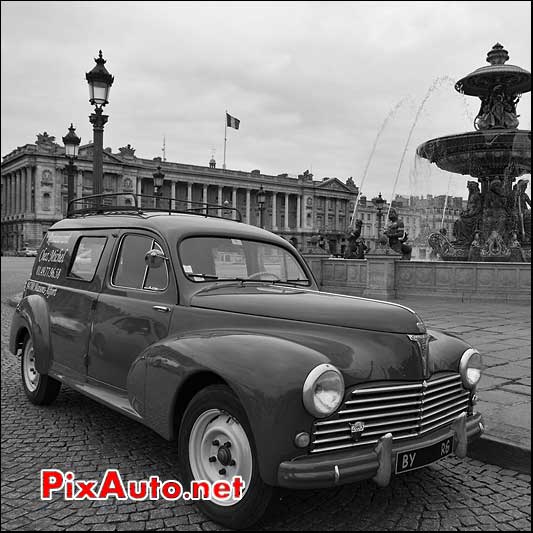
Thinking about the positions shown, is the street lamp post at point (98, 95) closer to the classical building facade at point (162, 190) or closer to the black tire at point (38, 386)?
the black tire at point (38, 386)

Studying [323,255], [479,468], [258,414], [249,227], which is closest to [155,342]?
[258,414]

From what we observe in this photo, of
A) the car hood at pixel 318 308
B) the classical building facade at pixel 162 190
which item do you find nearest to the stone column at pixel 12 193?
the classical building facade at pixel 162 190

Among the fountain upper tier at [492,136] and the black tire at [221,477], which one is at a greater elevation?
the fountain upper tier at [492,136]

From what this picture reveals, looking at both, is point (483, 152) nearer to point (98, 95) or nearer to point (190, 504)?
point (98, 95)

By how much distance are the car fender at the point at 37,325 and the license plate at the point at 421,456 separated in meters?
3.44

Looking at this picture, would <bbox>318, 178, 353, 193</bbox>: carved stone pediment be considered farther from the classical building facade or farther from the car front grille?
the car front grille

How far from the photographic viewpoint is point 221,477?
10.5 ft

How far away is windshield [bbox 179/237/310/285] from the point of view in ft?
13.6


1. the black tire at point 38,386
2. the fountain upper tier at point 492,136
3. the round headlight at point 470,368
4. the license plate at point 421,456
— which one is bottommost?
the black tire at point 38,386

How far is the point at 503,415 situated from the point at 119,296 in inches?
132

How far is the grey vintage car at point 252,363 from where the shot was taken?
288 cm

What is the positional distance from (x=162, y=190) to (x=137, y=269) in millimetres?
101743

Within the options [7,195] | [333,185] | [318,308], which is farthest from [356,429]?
[333,185]

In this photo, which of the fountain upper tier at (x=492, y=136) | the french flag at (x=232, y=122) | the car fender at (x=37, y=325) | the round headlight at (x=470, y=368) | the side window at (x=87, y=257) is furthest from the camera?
the french flag at (x=232, y=122)
